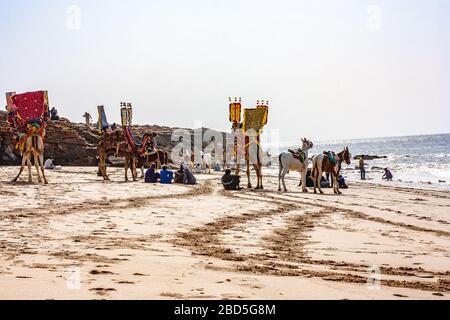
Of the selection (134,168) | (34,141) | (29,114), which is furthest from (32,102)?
(134,168)

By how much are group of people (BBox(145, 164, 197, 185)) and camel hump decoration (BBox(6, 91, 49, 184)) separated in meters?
4.50

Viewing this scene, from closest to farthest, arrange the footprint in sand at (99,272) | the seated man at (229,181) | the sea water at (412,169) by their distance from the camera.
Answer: the footprint in sand at (99,272) < the seated man at (229,181) < the sea water at (412,169)

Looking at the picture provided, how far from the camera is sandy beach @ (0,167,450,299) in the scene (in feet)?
14.2

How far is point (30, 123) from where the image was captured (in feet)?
58.3

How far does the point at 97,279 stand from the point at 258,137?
57.2ft

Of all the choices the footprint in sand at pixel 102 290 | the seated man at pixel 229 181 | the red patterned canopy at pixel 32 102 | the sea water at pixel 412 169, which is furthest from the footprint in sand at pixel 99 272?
the sea water at pixel 412 169

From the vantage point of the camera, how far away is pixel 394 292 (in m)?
4.42

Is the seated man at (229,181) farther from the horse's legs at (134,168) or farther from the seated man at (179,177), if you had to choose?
the horse's legs at (134,168)

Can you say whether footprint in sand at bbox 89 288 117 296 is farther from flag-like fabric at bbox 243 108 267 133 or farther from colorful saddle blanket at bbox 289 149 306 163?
flag-like fabric at bbox 243 108 267 133

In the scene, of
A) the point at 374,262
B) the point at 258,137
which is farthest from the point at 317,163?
the point at 374,262

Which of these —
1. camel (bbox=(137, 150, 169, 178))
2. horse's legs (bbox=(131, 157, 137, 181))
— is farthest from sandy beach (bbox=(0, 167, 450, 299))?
camel (bbox=(137, 150, 169, 178))

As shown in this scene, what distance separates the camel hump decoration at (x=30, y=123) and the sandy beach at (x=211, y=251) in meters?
4.81

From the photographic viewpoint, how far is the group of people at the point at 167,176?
21.0 m

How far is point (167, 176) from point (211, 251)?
1497 cm
